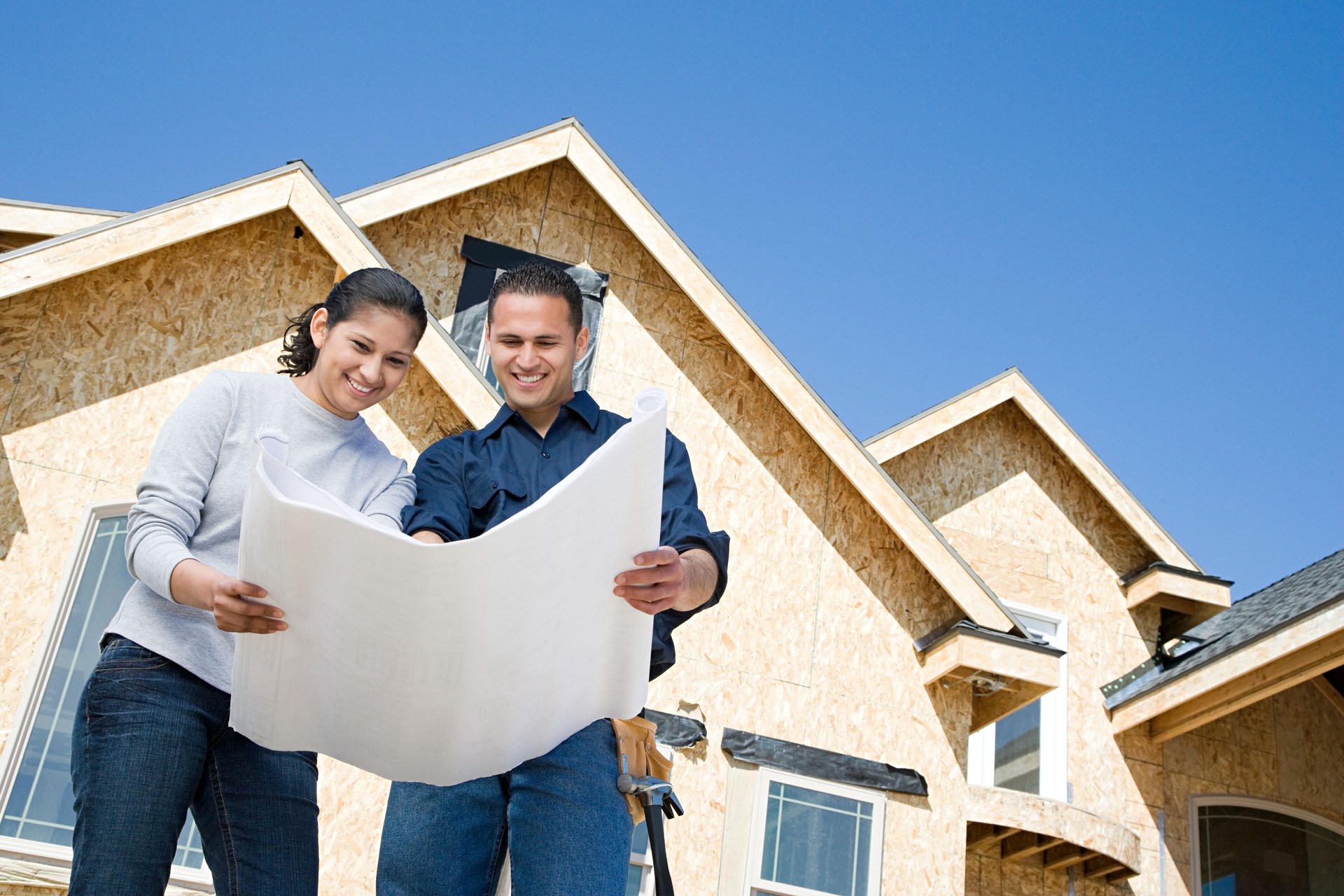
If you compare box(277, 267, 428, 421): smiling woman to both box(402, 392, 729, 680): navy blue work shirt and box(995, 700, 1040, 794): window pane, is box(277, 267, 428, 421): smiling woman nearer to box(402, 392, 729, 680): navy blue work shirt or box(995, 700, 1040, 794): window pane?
box(402, 392, 729, 680): navy blue work shirt

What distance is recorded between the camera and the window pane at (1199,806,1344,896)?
33.1 feet

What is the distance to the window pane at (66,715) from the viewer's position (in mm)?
6113

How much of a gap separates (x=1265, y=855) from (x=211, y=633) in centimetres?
1054

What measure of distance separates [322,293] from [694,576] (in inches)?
237

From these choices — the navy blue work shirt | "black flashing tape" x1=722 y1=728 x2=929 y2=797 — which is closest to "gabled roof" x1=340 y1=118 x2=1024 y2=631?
"black flashing tape" x1=722 y1=728 x2=929 y2=797

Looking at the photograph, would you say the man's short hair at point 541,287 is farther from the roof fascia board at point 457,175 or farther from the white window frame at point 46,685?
the roof fascia board at point 457,175

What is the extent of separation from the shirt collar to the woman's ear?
1.63 feet

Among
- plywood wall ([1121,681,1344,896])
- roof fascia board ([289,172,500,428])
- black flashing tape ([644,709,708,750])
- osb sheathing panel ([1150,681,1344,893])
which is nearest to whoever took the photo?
roof fascia board ([289,172,500,428])

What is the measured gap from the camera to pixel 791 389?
8.45m

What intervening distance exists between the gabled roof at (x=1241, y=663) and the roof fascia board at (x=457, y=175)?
6728mm

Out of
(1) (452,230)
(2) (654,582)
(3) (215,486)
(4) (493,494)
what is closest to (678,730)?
(1) (452,230)

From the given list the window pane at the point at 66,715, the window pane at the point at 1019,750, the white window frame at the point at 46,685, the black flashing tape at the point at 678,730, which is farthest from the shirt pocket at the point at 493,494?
the window pane at the point at 1019,750

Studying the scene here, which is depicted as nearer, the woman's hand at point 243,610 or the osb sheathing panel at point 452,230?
the woman's hand at point 243,610

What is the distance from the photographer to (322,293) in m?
7.73
